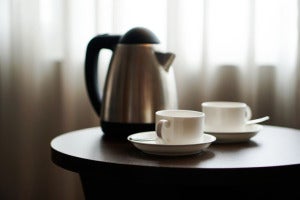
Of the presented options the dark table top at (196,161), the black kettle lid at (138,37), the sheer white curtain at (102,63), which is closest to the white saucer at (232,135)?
the dark table top at (196,161)

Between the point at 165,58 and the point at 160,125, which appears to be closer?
the point at 160,125

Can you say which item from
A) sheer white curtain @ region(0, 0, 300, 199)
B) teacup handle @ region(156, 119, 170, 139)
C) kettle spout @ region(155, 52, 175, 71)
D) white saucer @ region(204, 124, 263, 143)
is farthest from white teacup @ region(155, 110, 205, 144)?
sheer white curtain @ region(0, 0, 300, 199)

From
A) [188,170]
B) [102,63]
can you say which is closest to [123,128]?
[188,170]

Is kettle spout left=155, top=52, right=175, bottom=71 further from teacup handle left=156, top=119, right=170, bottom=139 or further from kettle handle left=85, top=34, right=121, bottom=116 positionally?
teacup handle left=156, top=119, right=170, bottom=139

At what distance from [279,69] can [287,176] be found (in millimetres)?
656

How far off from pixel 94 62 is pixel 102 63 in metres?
0.32

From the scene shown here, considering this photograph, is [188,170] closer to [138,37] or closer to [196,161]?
[196,161]

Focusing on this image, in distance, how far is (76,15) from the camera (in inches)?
57.6

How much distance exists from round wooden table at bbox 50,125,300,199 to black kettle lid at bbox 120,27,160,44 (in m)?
0.24

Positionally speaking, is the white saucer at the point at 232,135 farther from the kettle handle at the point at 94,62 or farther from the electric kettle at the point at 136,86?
the kettle handle at the point at 94,62

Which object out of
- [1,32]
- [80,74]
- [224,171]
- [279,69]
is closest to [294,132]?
[279,69]

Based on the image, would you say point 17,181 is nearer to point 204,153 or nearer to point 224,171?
point 204,153

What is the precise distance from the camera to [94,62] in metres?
1.13

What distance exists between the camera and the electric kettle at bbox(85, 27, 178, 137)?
99 centimetres
